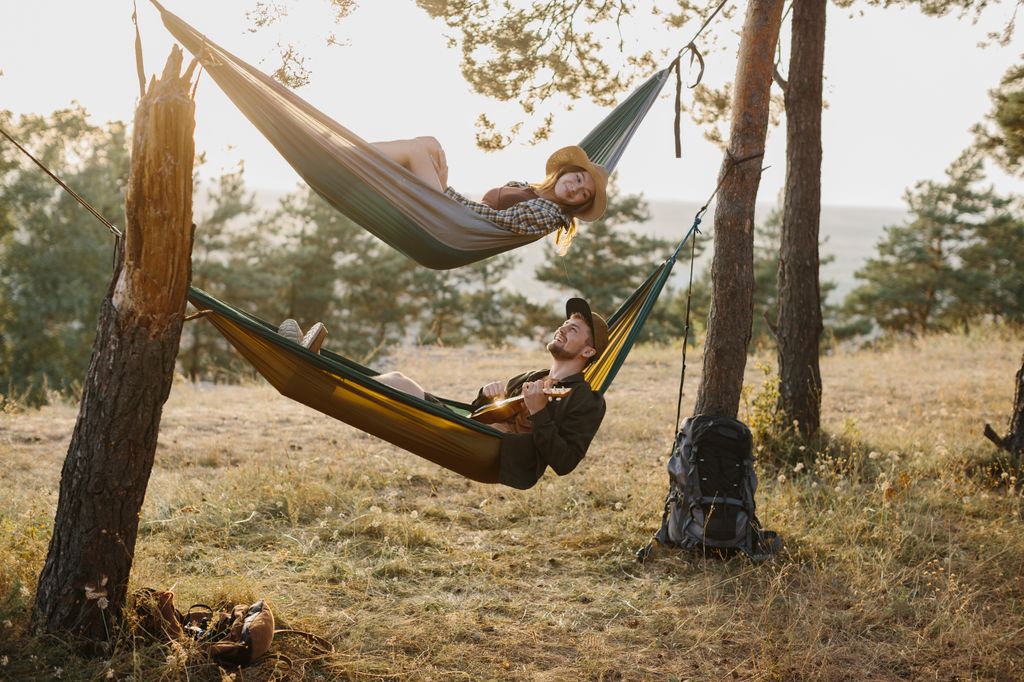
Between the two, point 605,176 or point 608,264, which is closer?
point 605,176

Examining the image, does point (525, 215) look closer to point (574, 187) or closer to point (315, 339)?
point (574, 187)

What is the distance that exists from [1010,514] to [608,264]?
42.5 feet

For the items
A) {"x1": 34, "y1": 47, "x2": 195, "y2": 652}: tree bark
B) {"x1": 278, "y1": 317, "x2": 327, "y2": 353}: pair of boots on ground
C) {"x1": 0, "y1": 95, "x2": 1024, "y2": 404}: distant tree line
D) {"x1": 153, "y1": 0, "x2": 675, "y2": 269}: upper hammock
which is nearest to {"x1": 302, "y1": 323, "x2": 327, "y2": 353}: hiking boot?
{"x1": 278, "y1": 317, "x2": 327, "y2": 353}: pair of boots on ground

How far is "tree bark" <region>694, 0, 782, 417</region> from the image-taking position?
323cm

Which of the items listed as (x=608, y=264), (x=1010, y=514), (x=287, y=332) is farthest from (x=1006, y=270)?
(x=287, y=332)

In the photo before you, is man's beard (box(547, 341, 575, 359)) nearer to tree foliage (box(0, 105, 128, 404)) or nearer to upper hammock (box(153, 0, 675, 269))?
upper hammock (box(153, 0, 675, 269))

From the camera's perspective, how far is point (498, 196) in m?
3.02

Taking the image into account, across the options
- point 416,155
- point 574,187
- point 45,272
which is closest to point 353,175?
point 416,155

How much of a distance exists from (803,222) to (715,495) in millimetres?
1770

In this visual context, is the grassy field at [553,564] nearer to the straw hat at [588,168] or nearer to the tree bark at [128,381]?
the tree bark at [128,381]

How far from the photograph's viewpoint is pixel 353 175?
244cm

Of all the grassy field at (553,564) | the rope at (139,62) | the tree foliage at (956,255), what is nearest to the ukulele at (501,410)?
the grassy field at (553,564)

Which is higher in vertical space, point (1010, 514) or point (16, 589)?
point (1010, 514)

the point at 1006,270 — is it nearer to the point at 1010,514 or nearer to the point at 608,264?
the point at 608,264
